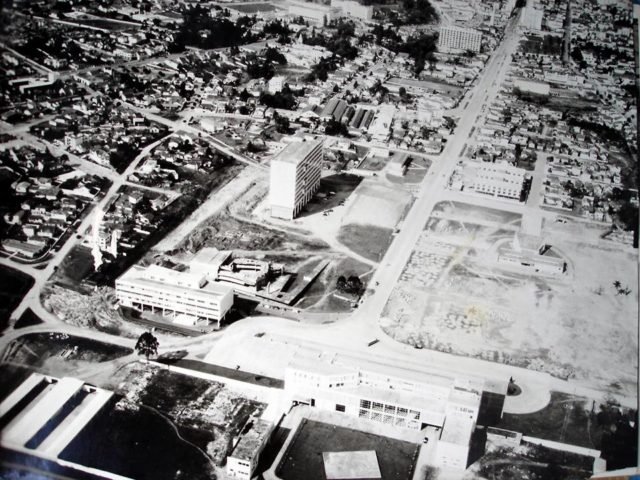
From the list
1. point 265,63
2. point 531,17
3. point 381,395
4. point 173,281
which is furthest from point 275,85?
point 381,395

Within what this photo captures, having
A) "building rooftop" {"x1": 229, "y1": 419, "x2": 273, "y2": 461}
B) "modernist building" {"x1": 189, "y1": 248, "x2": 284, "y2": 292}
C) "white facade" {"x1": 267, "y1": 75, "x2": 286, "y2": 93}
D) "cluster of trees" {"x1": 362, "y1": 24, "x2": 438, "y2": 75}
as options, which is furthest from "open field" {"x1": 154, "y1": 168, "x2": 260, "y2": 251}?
"cluster of trees" {"x1": 362, "y1": 24, "x2": 438, "y2": 75}

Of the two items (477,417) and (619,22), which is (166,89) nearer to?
(619,22)

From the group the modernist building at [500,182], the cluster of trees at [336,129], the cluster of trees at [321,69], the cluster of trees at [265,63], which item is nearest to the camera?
the modernist building at [500,182]

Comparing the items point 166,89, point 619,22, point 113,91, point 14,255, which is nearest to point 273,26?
point 166,89

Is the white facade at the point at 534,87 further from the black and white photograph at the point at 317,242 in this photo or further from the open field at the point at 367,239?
the open field at the point at 367,239

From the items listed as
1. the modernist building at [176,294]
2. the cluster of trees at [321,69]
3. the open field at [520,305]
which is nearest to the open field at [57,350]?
the modernist building at [176,294]
